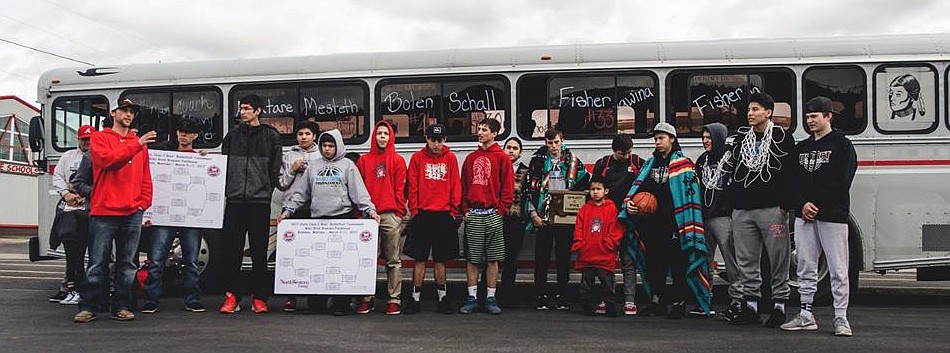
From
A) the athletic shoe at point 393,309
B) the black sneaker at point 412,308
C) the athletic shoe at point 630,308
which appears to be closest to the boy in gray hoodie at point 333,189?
the athletic shoe at point 393,309

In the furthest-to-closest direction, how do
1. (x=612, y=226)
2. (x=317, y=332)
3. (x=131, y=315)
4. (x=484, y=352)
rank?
(x=612, y=226) < (x=131, y=315) < (x=317, y=332) < (x=484, y=352)

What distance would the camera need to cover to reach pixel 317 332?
7414 millimetres

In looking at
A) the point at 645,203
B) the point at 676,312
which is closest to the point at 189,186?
the point at 645,203

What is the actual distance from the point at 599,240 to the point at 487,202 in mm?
1171

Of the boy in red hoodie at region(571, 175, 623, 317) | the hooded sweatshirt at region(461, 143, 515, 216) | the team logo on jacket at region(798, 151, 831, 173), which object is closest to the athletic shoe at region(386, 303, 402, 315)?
the hooded sweatshirt at region(461, 143, 515, 216)

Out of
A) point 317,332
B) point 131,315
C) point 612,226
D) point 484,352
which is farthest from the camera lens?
point 612,226

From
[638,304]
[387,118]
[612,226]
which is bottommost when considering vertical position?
[638,304]

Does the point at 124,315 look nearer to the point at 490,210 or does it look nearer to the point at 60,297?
the point at 60,297

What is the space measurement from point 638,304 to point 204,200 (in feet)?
16.0

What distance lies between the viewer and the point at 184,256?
29.7 feet

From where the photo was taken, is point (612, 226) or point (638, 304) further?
point (638, 304)

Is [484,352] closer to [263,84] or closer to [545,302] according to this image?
[545,302]

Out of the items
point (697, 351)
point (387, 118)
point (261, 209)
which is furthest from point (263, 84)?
point (697, 351)

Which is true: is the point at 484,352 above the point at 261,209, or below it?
below
